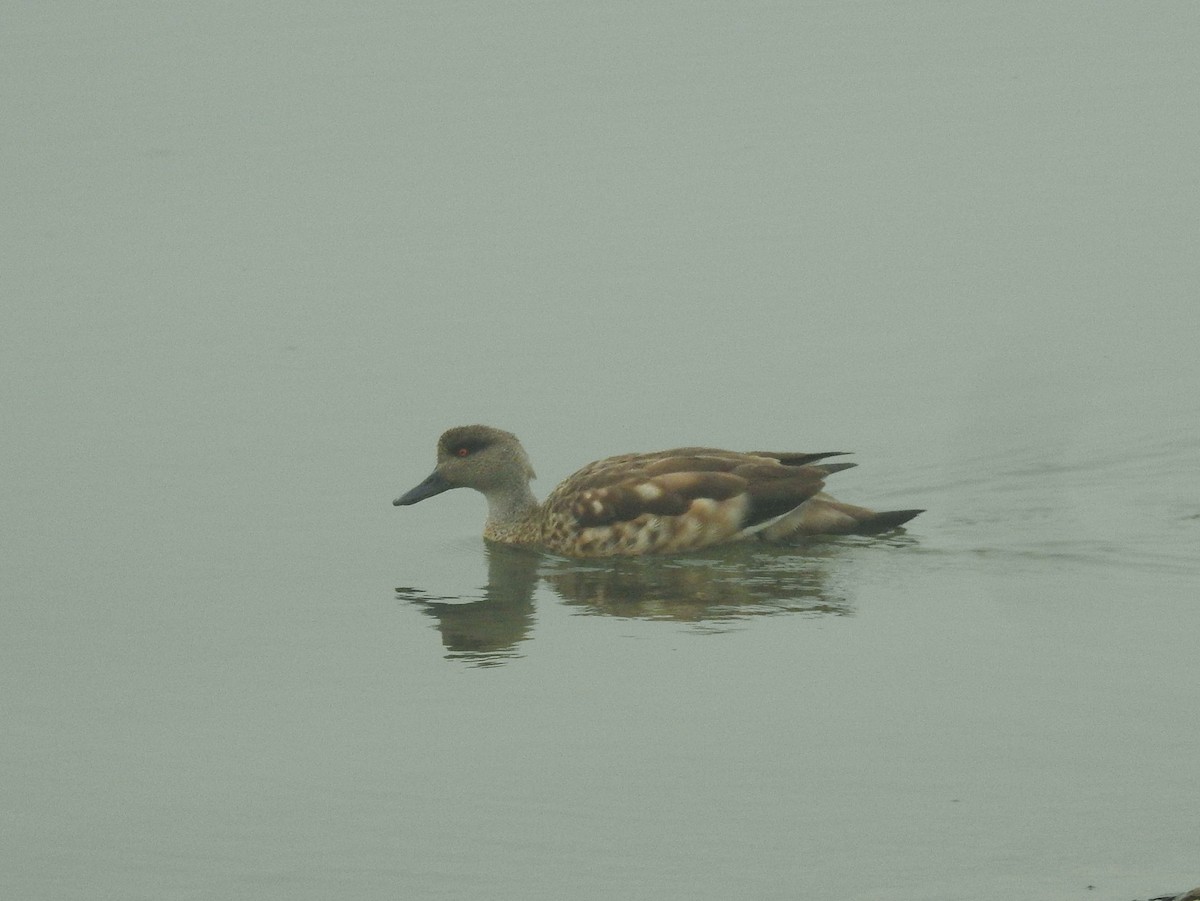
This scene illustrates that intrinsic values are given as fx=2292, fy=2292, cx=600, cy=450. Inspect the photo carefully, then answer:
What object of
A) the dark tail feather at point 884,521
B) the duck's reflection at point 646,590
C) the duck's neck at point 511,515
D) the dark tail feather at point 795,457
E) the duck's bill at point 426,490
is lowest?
the duck's reflection at point 646,590

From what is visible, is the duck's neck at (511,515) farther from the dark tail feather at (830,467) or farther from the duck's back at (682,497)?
the dark tail feather at (830,467)

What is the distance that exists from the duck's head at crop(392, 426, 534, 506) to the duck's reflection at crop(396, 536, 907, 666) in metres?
0.36

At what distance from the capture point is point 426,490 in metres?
11.7

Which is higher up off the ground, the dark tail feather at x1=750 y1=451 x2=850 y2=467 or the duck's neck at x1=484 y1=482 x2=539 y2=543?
the dark tail feather at x1=750 y1=451 x2=850 y2=467

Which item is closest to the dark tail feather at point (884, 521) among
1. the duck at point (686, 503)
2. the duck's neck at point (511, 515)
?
the duck at point (686, 503)

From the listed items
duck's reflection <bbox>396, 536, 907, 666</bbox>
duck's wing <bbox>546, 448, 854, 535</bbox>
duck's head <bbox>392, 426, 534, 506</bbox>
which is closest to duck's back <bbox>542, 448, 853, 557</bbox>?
duck's wing <bbox>546, 448, 854, 535</bbox>

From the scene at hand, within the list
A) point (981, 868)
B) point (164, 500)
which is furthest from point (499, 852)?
point (164, 500)

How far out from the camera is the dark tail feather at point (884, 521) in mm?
11312

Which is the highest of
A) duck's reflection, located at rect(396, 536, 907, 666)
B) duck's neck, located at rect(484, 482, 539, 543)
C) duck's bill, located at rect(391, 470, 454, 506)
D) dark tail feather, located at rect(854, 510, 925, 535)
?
duck's bill, located at rect(391, 470, 454, 506)

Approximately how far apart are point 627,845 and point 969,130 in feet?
37.6

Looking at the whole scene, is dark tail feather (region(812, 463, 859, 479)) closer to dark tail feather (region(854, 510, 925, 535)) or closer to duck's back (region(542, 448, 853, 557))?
duck's back (region(542, 448, 853, 557))

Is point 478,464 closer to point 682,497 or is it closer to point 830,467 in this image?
point 682,497

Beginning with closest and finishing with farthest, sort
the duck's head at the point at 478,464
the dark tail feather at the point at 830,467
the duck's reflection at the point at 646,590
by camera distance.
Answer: the duck's reflection at the point at 646,590
the dark tail feather at the point at 830,467
the duck's head at the point at 478,464

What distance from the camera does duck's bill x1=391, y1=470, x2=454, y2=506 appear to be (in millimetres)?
11625
